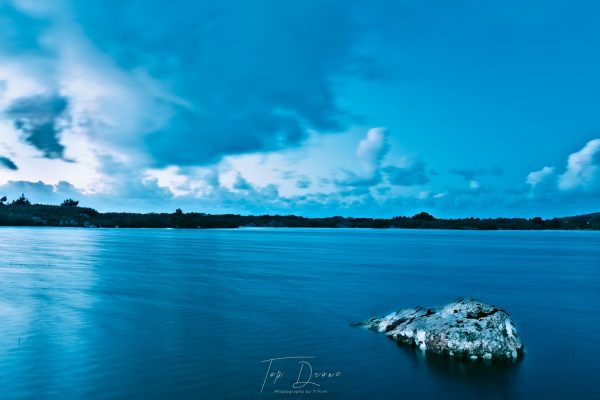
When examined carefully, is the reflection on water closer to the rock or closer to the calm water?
the calm water

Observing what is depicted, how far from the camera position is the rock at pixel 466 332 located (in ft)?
48.1

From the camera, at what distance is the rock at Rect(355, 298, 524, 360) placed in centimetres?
1466

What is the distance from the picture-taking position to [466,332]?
15.1 m

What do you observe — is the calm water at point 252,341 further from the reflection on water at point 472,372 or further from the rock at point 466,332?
the rock at point 466,332

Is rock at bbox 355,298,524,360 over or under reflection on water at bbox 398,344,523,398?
over

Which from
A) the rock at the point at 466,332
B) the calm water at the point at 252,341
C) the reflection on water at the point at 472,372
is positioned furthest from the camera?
the rock at the point at 466,332

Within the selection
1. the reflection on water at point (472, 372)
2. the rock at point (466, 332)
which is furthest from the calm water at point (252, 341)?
the rock at point (466, 332)

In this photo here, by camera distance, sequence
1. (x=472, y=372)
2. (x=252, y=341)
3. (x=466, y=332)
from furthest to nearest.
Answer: (x=252, y=341) → (x=466, y=332) → (x=472, y=372)

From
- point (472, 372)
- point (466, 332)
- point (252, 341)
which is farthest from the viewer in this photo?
point (252, 341)

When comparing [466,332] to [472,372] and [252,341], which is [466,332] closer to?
[472,372]

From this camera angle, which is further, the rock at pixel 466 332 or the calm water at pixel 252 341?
the rock at pixel 466 332

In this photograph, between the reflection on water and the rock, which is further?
the rock

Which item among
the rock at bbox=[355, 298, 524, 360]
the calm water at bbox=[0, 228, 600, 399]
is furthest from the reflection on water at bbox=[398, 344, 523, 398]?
the rock at bbox=[355, 298, 524, 360]

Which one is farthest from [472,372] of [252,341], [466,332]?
[252,341]
